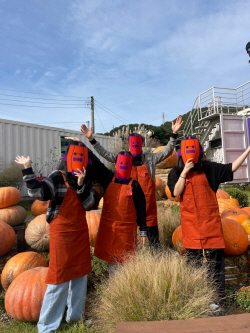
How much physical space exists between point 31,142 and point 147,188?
27.2 feet

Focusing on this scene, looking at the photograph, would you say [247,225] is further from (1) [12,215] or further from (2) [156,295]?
(1) [12,215]

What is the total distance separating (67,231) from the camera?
2.63 metres

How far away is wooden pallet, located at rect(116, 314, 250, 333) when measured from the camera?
168 centimetres

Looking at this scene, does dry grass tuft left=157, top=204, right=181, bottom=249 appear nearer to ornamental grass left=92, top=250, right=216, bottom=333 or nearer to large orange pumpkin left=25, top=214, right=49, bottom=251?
large orange pumpkin left=25, top=214, right=49, bottom=251

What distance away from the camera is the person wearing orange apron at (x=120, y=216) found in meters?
2.89

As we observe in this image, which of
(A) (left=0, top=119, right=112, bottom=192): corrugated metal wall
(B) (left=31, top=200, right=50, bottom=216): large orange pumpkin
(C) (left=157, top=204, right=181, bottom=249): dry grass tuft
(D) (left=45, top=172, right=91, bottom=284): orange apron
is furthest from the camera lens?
(A) (left=0, top=119, right=112, bottom=192): corrugated metal wall

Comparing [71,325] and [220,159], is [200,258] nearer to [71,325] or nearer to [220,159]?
[71,325]

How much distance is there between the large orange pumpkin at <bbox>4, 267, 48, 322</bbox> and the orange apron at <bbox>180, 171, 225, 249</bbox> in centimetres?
173

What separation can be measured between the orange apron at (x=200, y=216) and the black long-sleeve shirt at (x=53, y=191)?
1019 mm

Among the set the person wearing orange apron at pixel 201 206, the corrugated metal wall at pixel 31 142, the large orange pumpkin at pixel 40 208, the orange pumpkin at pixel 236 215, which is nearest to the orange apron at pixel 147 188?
the person wearing orange apron at pixel 201 206

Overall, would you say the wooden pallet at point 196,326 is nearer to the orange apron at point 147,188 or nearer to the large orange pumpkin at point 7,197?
the orange apron at point 147,188

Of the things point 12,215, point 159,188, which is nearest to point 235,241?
point 12,215

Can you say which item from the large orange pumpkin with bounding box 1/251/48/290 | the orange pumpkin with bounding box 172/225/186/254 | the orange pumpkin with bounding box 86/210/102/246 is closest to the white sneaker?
the orange pumpkin with bounding box 172/225/186/254

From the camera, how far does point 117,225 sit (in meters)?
2.90
